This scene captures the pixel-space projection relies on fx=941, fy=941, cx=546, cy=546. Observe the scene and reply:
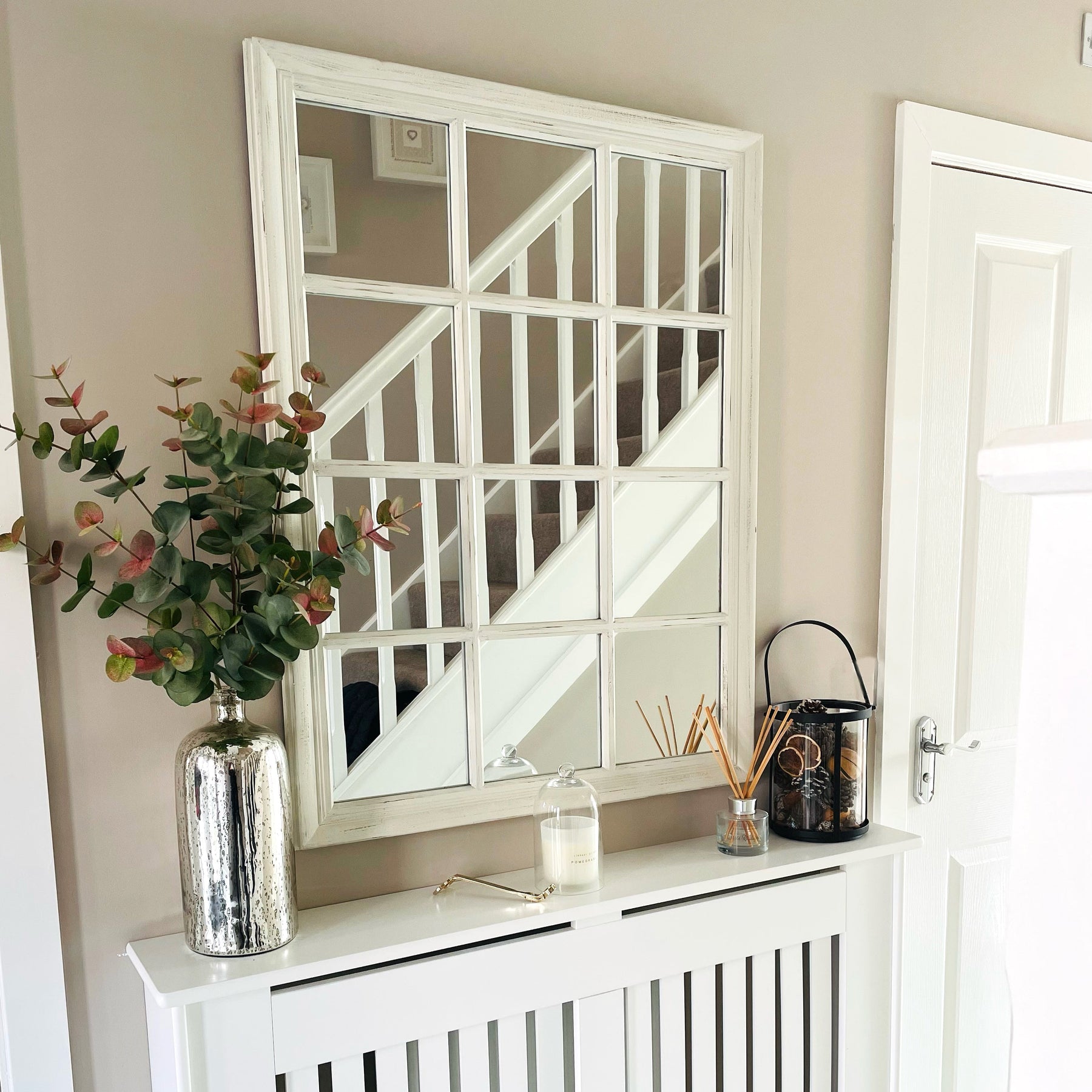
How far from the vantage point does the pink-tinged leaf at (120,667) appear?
917mm

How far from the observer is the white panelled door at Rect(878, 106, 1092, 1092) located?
5.20 feet

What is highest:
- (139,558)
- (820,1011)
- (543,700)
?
(139,558)

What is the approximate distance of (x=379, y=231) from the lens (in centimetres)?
117

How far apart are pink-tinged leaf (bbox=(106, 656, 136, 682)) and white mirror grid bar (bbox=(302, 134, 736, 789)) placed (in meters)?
0.26

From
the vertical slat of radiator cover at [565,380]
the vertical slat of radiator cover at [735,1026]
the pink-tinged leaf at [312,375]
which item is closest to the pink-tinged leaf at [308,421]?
the pink-tinged leaf at [312,375]

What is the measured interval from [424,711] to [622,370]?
55 cm

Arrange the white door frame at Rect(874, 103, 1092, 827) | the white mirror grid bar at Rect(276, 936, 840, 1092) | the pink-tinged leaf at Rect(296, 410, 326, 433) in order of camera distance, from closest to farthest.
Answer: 1. the pink-tinged leaf at Rect(296, 410, 326, 433)
2. the white mirror grid bar at Rect(276, 936, 840, 1092)
3. the white door frame at Rect(874, 103, 1092, 827)

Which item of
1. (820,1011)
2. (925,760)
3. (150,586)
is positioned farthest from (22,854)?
(925,760)

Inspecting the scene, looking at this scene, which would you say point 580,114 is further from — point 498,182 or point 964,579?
point 964,579

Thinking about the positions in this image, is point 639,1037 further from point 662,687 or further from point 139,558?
point 139,558

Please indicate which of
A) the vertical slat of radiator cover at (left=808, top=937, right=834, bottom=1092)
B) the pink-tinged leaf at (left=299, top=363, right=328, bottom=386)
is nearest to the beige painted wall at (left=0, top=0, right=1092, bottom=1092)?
the pink-tinged leaf at (left=299, top=363, right=328, bottom=386)

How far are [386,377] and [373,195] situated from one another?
0.73 ft

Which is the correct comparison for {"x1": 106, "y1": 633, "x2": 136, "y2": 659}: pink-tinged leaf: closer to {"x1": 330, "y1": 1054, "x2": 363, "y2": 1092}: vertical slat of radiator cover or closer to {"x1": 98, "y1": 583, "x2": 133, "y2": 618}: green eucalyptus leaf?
{"x1": 98, "y1": 583, "x2": 133, "y2": 618}: green eucalyptus leaf

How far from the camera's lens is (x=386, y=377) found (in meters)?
1.18
